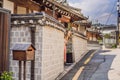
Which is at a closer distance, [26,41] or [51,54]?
[26,41]

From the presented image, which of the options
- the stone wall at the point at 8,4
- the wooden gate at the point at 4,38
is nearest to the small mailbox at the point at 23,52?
the wooden gate at the point at 4,38

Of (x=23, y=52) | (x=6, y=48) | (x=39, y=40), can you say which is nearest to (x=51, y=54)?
(x=39, y=40)

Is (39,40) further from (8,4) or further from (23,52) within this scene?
(8,4)

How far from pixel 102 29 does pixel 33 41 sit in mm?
67013

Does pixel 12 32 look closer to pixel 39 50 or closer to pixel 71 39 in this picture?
pixel 39 50

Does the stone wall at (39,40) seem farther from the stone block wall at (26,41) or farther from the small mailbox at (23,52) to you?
the small mailbox at (23,52)

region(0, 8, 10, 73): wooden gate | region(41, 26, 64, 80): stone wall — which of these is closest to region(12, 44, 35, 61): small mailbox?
region(0, 8, 10, 73): wooden gate

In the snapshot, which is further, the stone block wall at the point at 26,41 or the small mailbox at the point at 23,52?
the stone block wall at the point at 26,41

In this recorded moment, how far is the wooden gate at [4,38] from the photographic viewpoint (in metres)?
9.48

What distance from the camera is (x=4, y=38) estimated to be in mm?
9664

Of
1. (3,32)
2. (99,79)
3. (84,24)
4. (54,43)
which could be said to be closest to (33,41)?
(3,32)

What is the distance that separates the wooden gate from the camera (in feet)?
31.1

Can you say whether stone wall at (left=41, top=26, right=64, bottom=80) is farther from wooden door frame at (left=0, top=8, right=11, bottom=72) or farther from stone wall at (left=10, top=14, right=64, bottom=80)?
wooden door frame at (left=0, top=8, right=11, bottom=72)

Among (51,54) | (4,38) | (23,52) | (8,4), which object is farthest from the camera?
(8,4)
